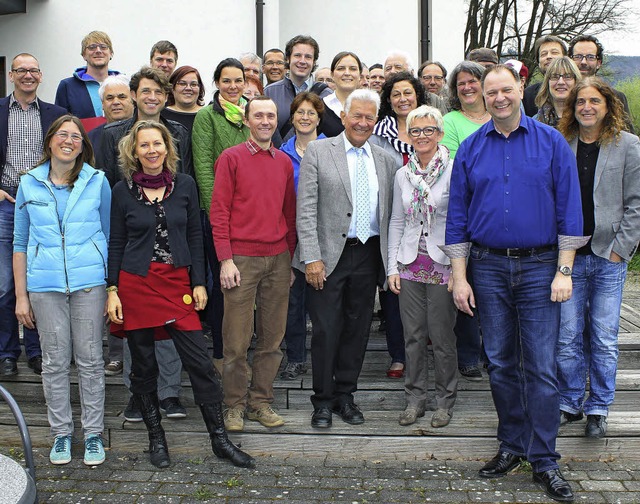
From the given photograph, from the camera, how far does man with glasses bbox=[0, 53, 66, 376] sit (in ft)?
19.5

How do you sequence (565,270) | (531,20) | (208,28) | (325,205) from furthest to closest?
(531,20)
(208,28)
(325,205)
(565,270)

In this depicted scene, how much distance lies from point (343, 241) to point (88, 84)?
2927mm

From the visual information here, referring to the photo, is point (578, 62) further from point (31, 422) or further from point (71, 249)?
point (31, 422)

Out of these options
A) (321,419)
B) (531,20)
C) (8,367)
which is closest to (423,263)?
(321,419)

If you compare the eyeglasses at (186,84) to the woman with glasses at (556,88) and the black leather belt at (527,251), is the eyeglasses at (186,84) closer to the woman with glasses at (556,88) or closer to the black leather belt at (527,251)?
the woman with glasses at (556,88)

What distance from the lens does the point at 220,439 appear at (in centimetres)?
480

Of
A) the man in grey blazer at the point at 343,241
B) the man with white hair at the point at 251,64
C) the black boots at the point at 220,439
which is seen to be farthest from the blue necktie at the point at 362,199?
the man with white hair at the point at 251,64

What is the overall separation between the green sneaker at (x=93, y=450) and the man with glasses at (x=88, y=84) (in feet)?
9.25

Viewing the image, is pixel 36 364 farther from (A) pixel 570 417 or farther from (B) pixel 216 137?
(A) pixel 570 417

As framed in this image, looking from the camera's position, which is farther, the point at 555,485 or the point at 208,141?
the point at 208,141

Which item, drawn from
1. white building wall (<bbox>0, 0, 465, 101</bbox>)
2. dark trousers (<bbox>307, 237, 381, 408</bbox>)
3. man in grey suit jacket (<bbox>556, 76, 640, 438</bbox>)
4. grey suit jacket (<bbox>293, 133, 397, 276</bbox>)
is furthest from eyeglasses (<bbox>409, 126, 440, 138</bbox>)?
white building wall (<bbox>0, 0, 465, 101</bbox>)

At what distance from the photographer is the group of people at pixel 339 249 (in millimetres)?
4391

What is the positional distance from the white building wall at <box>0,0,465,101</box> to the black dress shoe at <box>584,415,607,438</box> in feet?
24.3

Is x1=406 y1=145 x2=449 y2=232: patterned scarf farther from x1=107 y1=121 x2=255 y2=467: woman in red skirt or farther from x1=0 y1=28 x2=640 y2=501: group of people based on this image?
x1=107 y1=121 x2=255 y2=467: woman in red skirt
